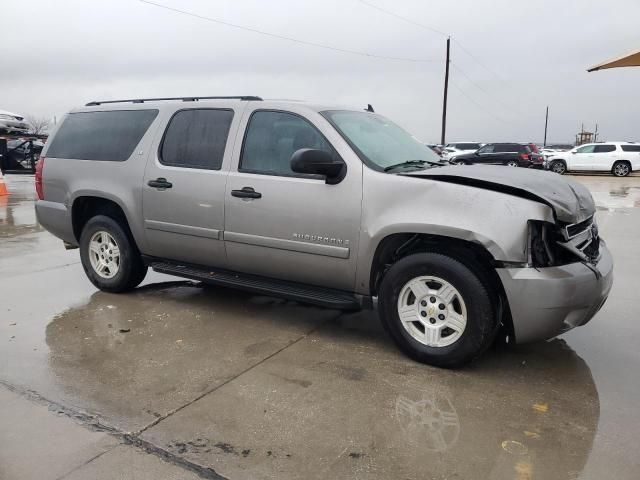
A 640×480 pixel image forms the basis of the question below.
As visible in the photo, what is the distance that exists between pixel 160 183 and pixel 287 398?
242cm

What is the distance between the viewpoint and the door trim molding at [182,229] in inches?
177

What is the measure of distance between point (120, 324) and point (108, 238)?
1.15 m

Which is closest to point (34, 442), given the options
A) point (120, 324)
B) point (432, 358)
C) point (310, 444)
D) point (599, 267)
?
point (310, 444)

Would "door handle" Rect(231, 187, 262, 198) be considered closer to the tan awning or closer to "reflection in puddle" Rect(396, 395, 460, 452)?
"reflection in puddle" Rect(396, 395, 460, 452)

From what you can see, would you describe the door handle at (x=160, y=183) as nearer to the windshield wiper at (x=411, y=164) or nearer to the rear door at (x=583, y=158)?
the windshield wiper at (x=411, y=164)

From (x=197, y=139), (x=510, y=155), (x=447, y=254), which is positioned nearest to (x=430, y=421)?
(x=447, y=254)

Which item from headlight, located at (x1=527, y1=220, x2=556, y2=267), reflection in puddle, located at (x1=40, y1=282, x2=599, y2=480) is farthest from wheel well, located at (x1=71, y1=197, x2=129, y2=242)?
headlight, located at (x1=527, y1=220, x2=556, y2=267)

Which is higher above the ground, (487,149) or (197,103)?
(197,103)

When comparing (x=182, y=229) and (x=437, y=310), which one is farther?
(x=182, y=229)

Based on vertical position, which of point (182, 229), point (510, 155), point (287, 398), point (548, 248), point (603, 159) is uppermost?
point (510, 155)

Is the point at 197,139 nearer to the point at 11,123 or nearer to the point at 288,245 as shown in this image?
the point at 288,245

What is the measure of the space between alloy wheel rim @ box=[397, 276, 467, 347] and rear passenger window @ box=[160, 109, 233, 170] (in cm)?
195

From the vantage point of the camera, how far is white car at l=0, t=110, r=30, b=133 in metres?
18.1

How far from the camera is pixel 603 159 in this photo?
25266 millimetres
